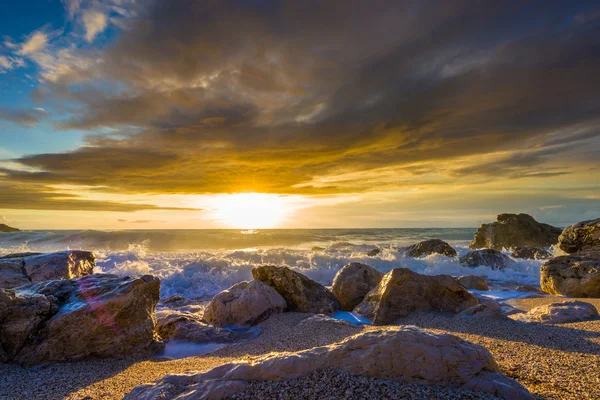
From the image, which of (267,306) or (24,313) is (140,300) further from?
(267,306)

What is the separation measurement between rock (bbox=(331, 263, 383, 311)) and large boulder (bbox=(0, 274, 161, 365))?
15.2 feet

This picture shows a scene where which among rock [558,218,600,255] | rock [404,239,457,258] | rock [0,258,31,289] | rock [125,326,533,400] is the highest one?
rock [558,218,600,255]

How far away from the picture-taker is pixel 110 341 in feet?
15.3

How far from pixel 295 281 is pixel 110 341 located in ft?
13.6

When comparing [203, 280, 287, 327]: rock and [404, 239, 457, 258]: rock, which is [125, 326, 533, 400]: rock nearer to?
[203, 280, 287, 327]: rock

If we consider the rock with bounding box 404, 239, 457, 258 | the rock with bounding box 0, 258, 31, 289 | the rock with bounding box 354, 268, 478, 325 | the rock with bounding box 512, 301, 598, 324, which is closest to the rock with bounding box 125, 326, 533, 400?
the rock with bounding box 354, 268, 478, 325

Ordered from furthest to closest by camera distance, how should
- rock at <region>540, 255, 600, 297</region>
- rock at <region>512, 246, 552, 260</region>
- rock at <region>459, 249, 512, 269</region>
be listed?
rock at <region>512, 246, 552, 260</region>
rock at <region>459, 249, 512, 269</region>
rock at <region>540, 255, 600, 297</region>

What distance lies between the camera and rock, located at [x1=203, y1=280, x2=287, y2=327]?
6.87m

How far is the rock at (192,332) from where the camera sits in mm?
5969

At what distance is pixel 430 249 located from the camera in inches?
793

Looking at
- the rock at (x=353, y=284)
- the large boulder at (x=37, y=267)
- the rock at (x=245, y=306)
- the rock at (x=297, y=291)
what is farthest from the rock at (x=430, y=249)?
the large boulder at (x=37, y=267)

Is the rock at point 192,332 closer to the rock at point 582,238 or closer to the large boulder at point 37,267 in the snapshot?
the large boulder at point 37,267

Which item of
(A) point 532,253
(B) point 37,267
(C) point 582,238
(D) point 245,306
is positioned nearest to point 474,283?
(C) point 582,238

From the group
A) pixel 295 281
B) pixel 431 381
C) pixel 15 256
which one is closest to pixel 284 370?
pixel 431 381
